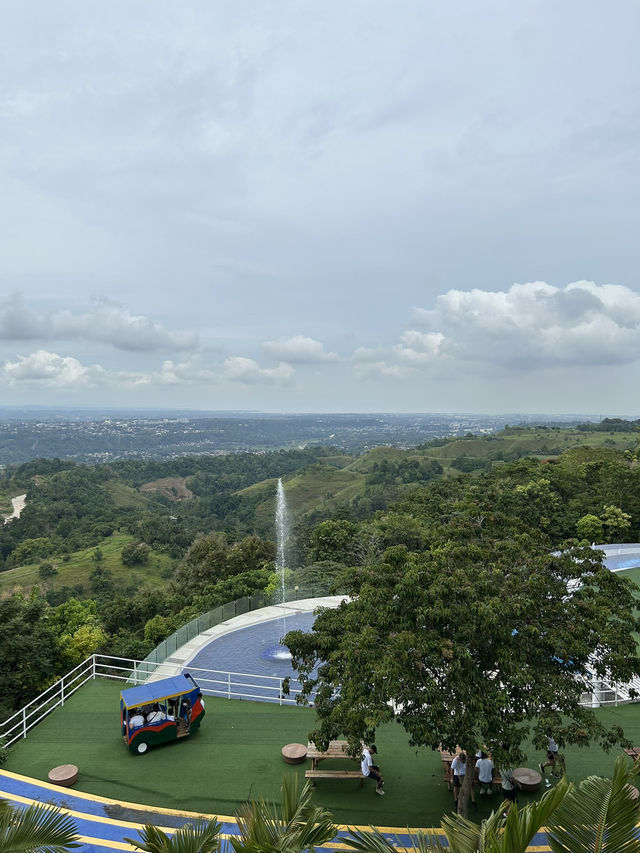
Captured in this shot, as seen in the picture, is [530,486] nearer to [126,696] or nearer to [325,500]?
[126,696]

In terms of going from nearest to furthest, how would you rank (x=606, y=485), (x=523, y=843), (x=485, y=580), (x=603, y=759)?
(x=523, y=843)
(x=485, y=580)
(x=603, y=759)
(x=606, y=485)

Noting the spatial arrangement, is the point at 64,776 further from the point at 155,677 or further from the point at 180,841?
the point at 180,841

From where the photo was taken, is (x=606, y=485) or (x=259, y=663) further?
(x=606, y=485)

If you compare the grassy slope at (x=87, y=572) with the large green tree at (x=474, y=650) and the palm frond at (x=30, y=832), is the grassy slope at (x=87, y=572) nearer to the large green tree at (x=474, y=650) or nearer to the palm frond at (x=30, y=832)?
the large green tree at (x=474, y=650)

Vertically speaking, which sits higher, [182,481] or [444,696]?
[444,696]

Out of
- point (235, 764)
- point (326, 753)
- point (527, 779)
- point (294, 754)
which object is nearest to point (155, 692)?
point (235, 764)

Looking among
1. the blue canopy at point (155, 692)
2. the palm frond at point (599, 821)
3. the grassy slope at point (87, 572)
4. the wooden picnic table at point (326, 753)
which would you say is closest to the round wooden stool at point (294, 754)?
the wooden picnic table at point (326, 753)

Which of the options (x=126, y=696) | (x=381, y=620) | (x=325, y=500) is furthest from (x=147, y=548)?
(x=381, y=620)

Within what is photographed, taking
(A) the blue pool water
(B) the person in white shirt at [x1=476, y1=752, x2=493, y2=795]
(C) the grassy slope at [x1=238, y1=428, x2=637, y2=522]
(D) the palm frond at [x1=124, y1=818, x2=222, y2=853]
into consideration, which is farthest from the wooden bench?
(C) the grassy slope at [x1=238, y1=428, x2=637, y2=522]
